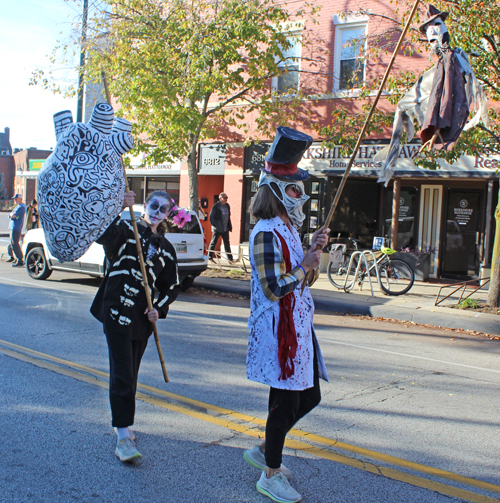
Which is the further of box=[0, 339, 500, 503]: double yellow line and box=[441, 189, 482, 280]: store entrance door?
box=[441, 189, 482, 280]: store entrance door

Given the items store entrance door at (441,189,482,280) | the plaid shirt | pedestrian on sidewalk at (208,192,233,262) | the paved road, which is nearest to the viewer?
the plaid shirt

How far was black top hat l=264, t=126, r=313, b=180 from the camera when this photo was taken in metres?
3.26

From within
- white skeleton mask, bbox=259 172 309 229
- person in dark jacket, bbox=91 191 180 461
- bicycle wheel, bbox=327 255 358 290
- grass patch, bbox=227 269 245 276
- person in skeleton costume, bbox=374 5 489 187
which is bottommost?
grass patch, bbox=227 269 245 276

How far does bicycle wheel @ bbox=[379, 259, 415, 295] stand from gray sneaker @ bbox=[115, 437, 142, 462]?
879 centimetres

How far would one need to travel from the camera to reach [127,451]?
3750mm

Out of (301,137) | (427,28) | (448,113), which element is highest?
(427,28)

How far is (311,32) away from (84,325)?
11198 mm

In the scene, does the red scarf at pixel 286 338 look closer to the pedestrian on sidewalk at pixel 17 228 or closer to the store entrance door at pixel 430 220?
the store entrance door at pixel 430 220

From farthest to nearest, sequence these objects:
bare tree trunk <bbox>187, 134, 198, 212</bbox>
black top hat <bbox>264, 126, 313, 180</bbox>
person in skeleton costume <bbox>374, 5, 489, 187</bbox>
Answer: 1. bare tree trunk <bbox>187, 134, 198, 212</bbox>
2. person in skeleton costume <bbox>374, 5, 489, 187</bbox>
3. black top hat <bbox>264, 126, 313, 180</bbox>

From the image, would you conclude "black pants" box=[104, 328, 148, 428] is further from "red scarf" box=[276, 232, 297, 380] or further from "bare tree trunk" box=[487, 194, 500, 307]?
"bare tree trunk" box=[487, 194, 500, 307]

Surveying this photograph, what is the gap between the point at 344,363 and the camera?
670 centimetres

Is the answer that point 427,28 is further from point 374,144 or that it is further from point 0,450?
point 374,144

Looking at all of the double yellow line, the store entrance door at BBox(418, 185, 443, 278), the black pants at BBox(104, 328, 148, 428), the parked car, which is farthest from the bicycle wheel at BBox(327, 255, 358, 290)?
the black pants at BBox(104, 328, 148, 428)

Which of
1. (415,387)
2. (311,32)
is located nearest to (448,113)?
(415,387)
